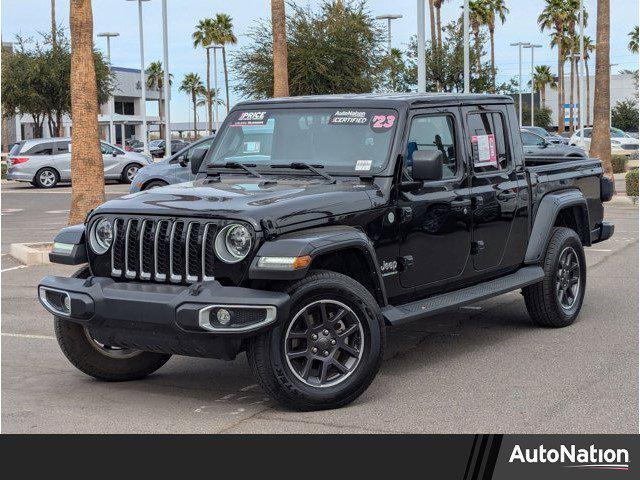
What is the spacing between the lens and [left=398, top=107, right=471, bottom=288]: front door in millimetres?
7141

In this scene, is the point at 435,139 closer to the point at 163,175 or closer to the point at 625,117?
the point at 163,175

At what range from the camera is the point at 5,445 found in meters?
5.57

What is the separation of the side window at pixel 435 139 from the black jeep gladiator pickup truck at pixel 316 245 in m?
0.01

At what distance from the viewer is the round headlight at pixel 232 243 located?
606cm

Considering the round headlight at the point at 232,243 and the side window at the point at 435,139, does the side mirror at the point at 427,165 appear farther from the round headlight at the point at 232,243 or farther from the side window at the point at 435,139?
the round headlight at the point at 232,243

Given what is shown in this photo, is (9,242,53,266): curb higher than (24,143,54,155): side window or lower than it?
lower

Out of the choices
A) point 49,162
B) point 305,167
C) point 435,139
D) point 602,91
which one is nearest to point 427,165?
point 435,139

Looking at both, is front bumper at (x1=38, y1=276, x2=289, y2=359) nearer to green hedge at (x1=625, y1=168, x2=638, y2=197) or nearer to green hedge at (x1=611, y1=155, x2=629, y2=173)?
green hedge at (x1=625, y1=168, x2=638, y2=197)

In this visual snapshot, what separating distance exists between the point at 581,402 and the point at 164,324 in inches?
102

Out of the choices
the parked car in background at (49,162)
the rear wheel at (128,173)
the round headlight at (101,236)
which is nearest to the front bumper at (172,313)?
the round headlight at (101,236)

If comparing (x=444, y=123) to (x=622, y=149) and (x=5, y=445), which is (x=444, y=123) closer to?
(x=5, y=445)

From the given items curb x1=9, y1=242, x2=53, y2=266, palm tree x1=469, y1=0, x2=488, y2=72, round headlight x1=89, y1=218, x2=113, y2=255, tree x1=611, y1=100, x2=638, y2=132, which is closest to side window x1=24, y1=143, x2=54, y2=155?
curb x1=9, y1=242, x2=53, y2=266

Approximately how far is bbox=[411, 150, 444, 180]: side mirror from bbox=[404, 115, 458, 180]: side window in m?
0.18

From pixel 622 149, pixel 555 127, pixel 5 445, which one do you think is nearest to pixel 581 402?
pixel 5 445
